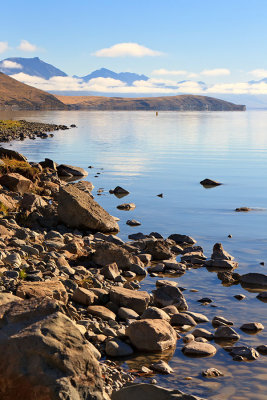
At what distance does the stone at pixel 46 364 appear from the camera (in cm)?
677

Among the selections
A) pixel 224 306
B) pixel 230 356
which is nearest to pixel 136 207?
pixel 224 306

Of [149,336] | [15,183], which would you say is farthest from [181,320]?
[15,183]

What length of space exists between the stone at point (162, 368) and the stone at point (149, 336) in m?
0.69

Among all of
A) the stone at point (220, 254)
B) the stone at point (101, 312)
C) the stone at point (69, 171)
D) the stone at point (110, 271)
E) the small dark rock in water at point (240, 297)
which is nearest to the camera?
the stone at point (101, 312)

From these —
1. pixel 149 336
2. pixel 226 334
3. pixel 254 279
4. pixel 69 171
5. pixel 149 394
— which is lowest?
pixel 226 334

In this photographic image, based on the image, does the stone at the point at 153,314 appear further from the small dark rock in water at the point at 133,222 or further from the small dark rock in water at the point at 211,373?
the small dark rock in water at the point at 133,222

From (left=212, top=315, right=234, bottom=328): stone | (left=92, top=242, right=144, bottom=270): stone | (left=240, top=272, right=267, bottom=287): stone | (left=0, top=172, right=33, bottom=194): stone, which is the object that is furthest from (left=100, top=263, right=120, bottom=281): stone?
(left=0, top=172, right=33, bottom=194): stone

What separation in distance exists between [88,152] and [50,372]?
60.3 metres

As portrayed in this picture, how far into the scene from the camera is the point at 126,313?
12.8m

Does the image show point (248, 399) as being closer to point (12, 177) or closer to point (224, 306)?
point (224, 306)

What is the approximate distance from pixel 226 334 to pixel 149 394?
17.6 feet

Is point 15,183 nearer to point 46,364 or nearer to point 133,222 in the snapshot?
point 133,222

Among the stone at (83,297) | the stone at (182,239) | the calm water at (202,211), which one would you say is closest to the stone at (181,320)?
the calm water at (202,211)

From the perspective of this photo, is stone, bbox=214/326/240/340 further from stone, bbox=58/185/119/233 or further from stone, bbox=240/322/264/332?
stone, bbox=58/185/119/233
